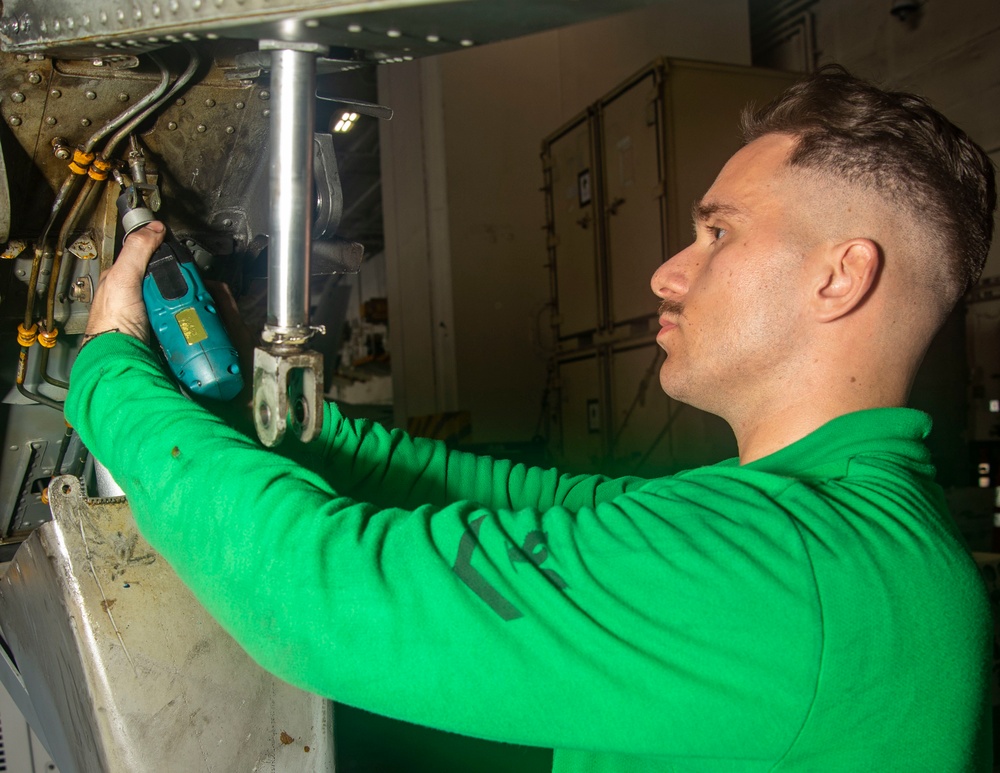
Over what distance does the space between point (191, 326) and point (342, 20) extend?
510 millimetres

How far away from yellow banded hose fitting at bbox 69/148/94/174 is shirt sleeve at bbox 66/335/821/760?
2.26 feet

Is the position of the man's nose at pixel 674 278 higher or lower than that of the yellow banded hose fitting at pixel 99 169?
lower

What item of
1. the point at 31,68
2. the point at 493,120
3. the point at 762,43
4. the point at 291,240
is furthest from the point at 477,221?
the point at 291,240

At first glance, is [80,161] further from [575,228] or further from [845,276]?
[575,228]

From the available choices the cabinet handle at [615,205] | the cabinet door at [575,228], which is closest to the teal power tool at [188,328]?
the cabinet handle at [615,205]

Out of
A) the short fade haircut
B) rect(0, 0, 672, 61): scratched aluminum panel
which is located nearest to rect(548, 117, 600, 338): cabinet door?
the short fade haircut

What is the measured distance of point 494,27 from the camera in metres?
0.71

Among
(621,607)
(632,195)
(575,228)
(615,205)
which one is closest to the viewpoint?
(621,607)

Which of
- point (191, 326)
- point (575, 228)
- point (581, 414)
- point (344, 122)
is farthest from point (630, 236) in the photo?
point (191, 326)

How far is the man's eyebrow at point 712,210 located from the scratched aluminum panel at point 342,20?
401mm

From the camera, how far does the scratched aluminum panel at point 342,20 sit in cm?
67

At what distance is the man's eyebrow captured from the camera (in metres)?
1.04

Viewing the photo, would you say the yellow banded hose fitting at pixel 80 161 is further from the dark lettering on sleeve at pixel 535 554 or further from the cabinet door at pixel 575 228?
the cabinet door at pixel 575 228

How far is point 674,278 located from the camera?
3.55ft
